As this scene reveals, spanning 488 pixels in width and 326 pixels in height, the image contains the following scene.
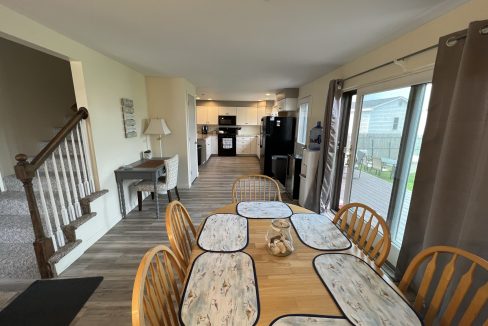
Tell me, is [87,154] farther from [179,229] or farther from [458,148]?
[458,148]

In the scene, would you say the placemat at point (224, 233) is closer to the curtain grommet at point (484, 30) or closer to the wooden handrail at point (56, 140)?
the wooden handrail at point (56, 140)

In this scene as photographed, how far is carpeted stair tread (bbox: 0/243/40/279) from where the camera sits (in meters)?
1.78

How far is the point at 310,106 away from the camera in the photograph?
4.00 metres

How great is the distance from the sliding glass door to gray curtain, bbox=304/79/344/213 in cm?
21

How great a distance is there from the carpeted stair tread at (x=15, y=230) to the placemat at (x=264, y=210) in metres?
2.25

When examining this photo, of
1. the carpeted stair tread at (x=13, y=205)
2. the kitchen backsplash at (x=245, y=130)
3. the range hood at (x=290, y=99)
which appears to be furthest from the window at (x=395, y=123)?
the kitchen backsplash at (x=245, y=130)

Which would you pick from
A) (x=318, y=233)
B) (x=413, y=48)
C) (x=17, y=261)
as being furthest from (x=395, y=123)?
(x=17, y=261)

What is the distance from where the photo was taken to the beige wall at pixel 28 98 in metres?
2.76

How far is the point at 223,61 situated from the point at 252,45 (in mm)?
705

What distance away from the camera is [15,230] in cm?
211

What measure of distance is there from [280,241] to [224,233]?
Result: 15.0 inches

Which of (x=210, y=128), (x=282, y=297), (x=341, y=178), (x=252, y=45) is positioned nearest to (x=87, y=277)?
(x=282, y=297)

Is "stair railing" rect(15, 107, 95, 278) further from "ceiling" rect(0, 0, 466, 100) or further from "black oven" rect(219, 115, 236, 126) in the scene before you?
"black oven" rect(219, 115, 236, 126)

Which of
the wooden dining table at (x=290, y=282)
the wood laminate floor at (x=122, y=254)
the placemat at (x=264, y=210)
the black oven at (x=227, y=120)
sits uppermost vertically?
the black oven at (x=227, y=120)
